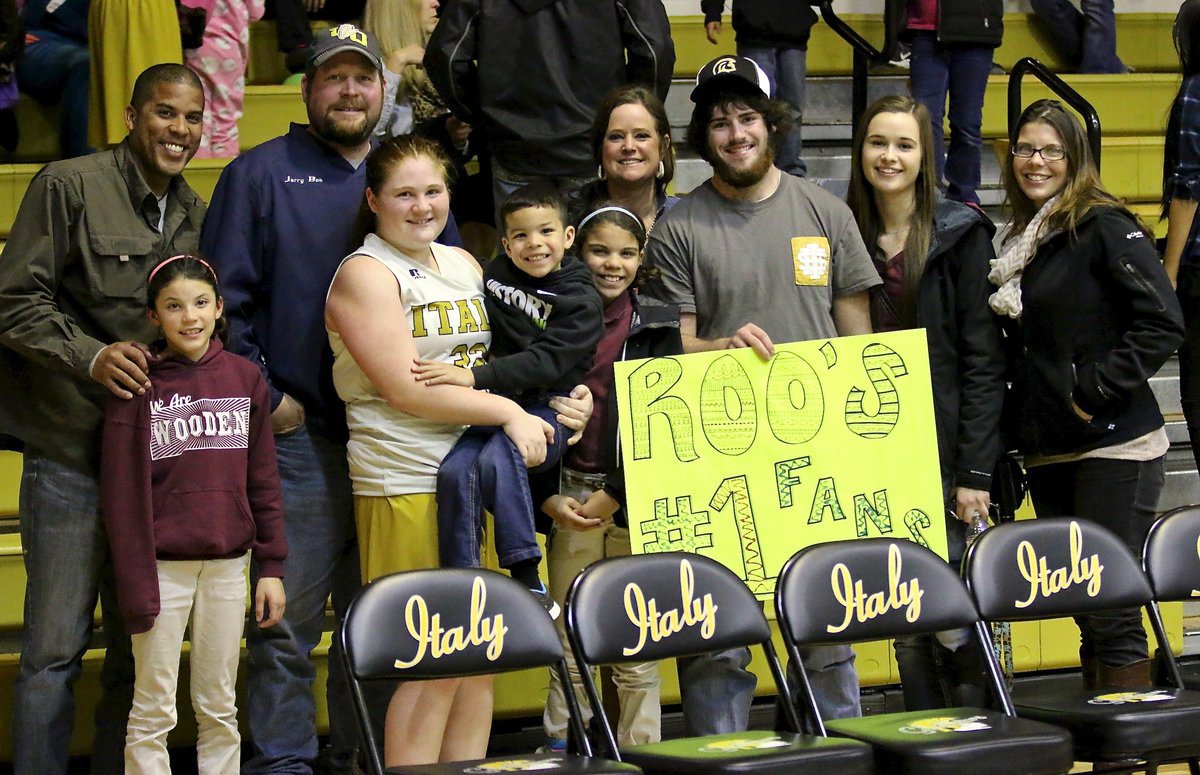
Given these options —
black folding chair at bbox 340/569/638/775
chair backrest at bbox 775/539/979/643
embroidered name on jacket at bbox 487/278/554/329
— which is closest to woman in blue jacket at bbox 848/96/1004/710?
chair backrest at bbox 775/539/979/643

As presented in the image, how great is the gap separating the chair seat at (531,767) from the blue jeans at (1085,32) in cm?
618

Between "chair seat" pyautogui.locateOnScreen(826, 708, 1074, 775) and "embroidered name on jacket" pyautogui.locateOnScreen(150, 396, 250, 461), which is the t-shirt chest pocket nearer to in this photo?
"embroidered name on jacket" pyautogui.locateOnScreen(150, 396, 250, 461)

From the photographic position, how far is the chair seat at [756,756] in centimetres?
274

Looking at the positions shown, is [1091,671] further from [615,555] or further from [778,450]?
[615,555]

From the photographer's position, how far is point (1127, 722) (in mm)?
3051

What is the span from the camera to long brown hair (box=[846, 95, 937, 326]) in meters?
3.81

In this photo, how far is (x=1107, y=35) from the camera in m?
7.75

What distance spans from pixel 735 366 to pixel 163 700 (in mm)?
1609

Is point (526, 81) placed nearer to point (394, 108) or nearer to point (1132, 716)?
point (394, 108)

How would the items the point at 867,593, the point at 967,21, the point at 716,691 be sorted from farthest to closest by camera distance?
the point at 967,21 < the point at 716,691 < the point at 867,593

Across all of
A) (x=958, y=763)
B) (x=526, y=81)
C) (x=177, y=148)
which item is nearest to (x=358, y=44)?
(x=177, y=148)

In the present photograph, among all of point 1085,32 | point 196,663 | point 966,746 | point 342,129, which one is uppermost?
point 1085,32

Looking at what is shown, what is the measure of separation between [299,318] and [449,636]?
39.4 inches

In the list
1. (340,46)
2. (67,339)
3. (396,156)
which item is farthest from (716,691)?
(340,46)
